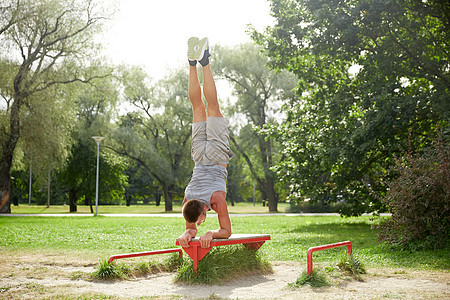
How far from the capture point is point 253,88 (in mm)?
36156

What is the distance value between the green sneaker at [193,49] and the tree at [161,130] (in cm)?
3048

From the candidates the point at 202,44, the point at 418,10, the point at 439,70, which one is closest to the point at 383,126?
the point at 439,70

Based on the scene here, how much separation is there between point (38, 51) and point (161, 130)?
691 inches

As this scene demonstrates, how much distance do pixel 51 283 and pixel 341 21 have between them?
12261 mm

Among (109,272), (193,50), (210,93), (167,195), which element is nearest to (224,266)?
(109,272)

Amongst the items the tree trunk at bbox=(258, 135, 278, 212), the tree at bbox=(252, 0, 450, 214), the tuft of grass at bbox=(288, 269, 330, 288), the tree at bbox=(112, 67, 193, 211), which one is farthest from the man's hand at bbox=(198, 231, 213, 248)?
the tree at bbox=(112, 67, 193, 211)

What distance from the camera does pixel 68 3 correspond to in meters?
27.4

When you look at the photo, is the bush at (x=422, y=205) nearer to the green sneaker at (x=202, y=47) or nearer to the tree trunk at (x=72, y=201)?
the green sneaker at (x=202, y=47)

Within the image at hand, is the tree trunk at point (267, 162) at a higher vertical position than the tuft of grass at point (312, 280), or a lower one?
higher

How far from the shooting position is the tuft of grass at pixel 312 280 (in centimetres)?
588

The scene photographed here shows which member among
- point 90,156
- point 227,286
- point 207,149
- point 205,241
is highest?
point 90,156

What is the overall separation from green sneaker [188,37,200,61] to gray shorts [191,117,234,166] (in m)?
0.95

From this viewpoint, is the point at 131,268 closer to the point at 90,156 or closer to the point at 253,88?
the point at 253,88

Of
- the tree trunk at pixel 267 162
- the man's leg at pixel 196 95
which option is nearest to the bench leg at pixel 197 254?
the man's leg at pixel 196 95
